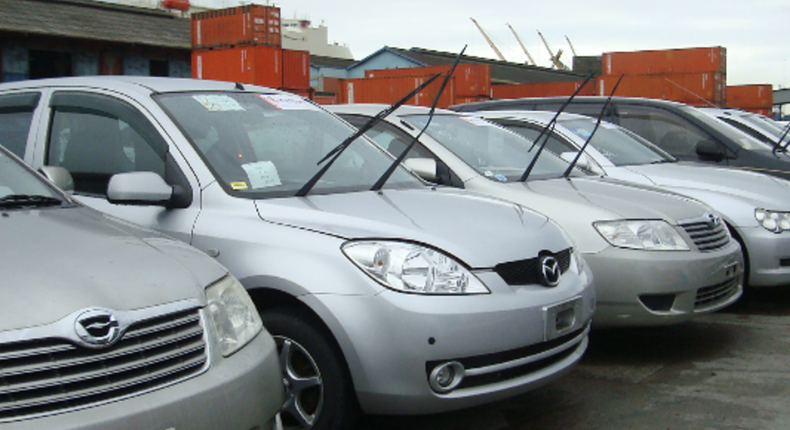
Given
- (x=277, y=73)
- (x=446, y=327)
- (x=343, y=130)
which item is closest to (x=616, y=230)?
(x=343, y=130)

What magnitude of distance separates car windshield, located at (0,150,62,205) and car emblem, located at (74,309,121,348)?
0.98 meters

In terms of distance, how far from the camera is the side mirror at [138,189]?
3.52 meters

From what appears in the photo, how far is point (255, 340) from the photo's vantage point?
2.75 m

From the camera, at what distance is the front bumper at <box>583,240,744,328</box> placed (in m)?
4.71

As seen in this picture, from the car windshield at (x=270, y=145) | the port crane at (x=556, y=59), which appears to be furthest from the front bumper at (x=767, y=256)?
the port crane at (x=556, y=59)

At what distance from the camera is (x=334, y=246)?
10.7 ft

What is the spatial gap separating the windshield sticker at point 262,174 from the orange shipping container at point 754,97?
32.8 meters

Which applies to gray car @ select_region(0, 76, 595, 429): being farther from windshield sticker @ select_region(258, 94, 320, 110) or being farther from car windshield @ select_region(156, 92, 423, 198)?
windshield sticker @ select_region(258, 94, 320, 110)

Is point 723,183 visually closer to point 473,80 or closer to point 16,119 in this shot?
point 16,119

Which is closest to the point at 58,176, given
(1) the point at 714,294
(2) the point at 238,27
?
(1) the point at 714,294

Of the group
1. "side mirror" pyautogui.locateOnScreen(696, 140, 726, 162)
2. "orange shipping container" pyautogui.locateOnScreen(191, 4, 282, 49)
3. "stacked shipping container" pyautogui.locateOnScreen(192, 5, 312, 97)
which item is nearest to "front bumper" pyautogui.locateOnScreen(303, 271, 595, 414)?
"side mirror" pyautogui.locateOnScreen(696, 140, 726, 162)

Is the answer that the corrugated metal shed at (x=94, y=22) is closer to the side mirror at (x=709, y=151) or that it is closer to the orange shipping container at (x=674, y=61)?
the orange shipping container at (x=674, y=61)

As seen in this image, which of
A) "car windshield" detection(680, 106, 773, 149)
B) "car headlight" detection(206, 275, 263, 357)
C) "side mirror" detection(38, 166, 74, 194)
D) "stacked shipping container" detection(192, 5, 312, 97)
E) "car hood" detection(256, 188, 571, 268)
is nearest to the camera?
"car headlight" detection(206, 275, 263, 357)

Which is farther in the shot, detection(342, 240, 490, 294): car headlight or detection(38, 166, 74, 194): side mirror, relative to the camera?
detection(38, 166, 74, 194): side mirror
